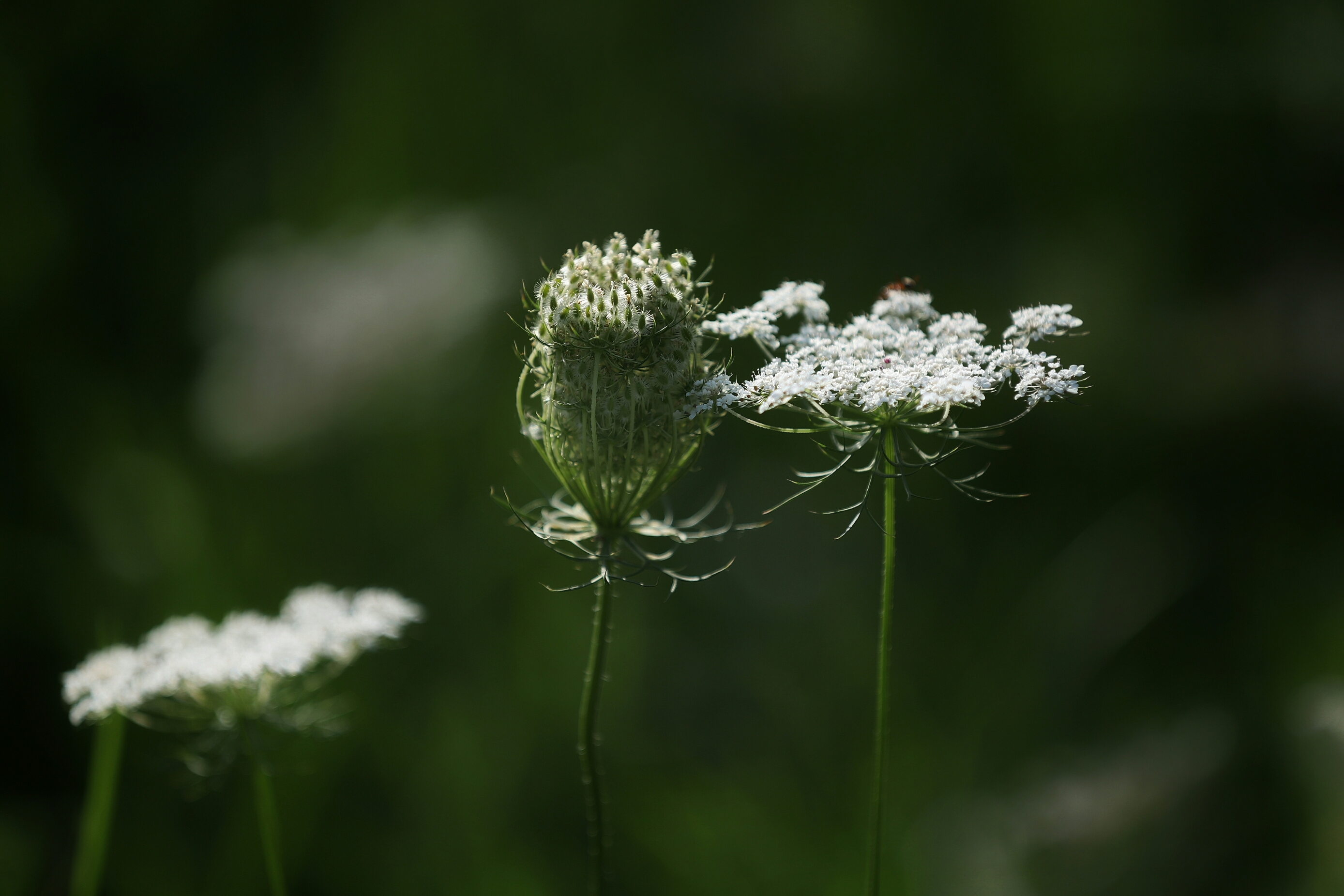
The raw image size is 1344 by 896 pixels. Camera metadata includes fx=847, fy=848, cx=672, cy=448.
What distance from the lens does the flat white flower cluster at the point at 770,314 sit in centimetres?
189

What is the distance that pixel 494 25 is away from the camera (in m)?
5.57

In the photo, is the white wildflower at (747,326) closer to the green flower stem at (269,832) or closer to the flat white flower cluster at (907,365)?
the flat white flower cluster at (907,365)

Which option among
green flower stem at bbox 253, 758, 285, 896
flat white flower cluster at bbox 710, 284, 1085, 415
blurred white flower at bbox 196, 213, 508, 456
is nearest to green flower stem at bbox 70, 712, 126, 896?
green flower stem at bbox 253, 758, 285, 896

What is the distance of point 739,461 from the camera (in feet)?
16.8

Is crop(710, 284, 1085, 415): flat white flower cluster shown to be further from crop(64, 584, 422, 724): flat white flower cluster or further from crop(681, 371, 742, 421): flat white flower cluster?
crop(64, 584, 422, 724): flat white flower cluster

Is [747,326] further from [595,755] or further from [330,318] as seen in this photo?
[330,318]

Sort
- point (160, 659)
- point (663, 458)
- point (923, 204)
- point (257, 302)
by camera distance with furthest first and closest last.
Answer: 1. point (923, 204)
2. point (257, 302)
3. point (160, 659)
4. point (663, 458)

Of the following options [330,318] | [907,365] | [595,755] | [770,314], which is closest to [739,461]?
[330,318]

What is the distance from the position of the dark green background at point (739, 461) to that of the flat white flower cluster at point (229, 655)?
Answer: 1685 millimetres

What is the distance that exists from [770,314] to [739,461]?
321 centimetres

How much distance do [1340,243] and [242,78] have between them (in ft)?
22.0

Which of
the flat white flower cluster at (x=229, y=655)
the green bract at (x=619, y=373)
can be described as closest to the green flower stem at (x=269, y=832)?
the flat white flower cluster at (x=229, y=655)

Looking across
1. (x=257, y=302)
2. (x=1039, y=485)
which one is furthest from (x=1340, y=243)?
(x=257, y=302)

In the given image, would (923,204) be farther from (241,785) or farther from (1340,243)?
(241,785)
